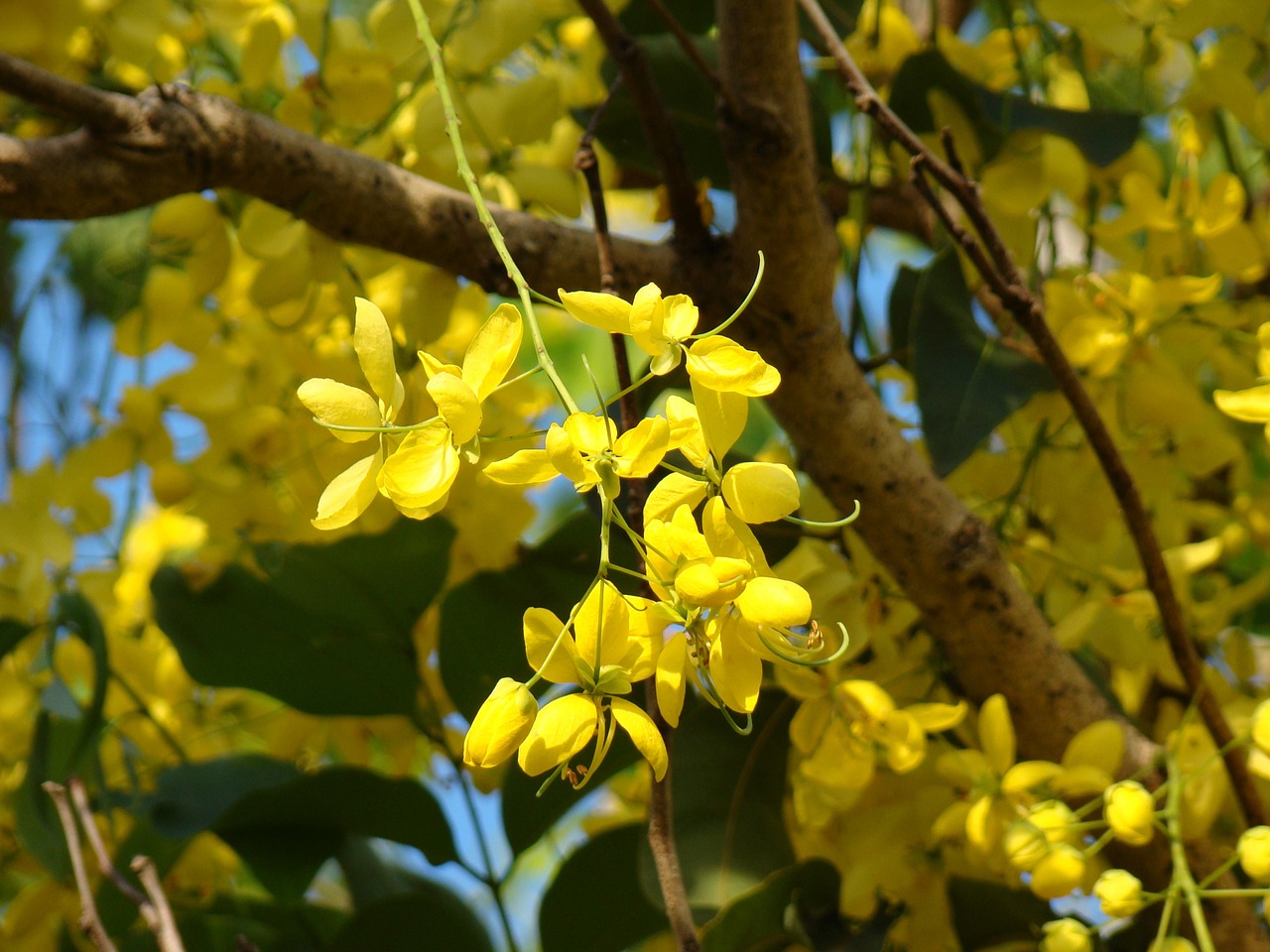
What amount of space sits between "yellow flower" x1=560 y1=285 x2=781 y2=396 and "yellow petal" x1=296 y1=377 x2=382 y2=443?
7cm

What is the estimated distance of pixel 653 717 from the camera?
347 mm

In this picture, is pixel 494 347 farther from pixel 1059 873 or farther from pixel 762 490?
pixel 1059 873

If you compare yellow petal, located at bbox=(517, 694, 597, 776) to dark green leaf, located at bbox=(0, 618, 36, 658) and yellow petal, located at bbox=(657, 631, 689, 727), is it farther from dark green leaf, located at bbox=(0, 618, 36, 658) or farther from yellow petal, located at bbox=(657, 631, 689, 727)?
dark green leaf, located at bbox=(0, 618, 36, 658)

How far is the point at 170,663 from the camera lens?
820 millimetres

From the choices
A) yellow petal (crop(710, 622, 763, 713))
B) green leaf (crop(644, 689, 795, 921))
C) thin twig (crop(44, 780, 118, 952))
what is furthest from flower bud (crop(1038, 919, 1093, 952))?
thin twig (crop(44, 780, 118, 952))

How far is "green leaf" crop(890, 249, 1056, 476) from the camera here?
1.81ft

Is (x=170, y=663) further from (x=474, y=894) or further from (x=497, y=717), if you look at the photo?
(x=497, y=717)

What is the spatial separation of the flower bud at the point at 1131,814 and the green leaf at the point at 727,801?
142 millimetres

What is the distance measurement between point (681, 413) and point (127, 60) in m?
0.48

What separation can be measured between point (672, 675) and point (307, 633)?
0.33 m

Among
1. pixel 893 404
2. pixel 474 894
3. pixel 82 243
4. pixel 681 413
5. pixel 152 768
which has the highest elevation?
pixel 681 413

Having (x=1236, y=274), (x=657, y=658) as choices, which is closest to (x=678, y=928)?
(x=657, y=658)

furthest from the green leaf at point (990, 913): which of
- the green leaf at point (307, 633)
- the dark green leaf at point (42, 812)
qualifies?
the dark green leaf at point (42, 812)

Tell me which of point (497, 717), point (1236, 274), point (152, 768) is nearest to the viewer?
point (497, 717)
